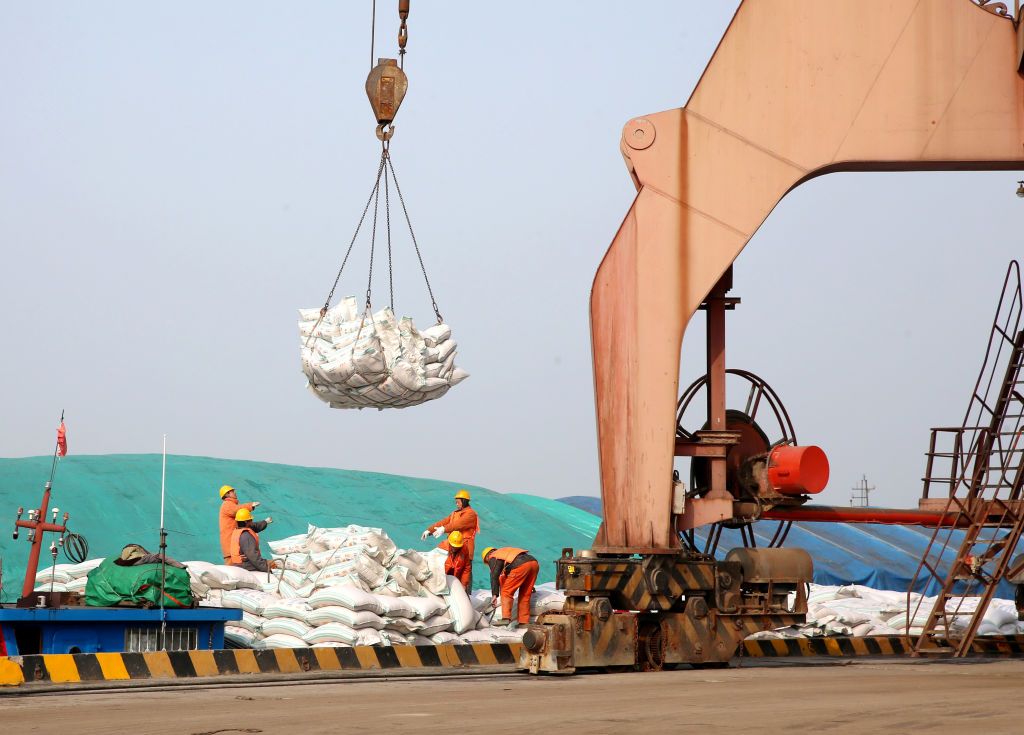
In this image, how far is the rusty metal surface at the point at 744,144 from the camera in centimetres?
1166

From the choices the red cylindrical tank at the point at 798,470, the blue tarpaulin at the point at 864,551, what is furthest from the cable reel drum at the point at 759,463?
the blue tarpaulin at the point at 864,551

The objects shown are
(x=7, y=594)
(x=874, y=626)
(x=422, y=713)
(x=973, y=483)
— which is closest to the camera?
(x=422, y=713)

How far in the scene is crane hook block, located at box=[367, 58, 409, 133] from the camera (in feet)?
40.8

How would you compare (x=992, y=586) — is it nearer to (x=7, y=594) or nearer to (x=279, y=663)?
(x=279, y=663)

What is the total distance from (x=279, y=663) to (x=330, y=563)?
99.2 inches

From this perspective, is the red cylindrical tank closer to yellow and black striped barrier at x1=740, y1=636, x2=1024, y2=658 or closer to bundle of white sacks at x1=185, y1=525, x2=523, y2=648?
yellow and black striped barrier at x1=740, y1=636, x2=1024, y2=658

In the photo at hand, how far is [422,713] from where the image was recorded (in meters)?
7.88

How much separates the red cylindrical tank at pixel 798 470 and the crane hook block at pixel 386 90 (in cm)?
467

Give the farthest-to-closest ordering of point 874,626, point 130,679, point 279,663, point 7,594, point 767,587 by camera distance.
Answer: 1. point 7,594
2. point 874,626
3. point 767,587
4. point 279,663
5. point 130,679

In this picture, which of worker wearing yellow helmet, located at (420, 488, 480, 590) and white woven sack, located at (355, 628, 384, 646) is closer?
white woven sack, located at (355, 628, 384, 646)

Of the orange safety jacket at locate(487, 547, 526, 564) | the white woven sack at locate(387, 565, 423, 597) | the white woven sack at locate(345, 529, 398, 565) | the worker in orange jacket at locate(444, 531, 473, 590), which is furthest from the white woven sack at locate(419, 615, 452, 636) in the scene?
the orange safety jacket at locate(487, 547, 526, 564)

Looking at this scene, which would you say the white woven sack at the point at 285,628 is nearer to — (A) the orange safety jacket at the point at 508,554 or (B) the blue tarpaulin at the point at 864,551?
(A) the orange safety jacket at the point at 508,554

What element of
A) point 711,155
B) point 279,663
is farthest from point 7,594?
point 711,155

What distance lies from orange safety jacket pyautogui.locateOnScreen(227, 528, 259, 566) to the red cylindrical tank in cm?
613
